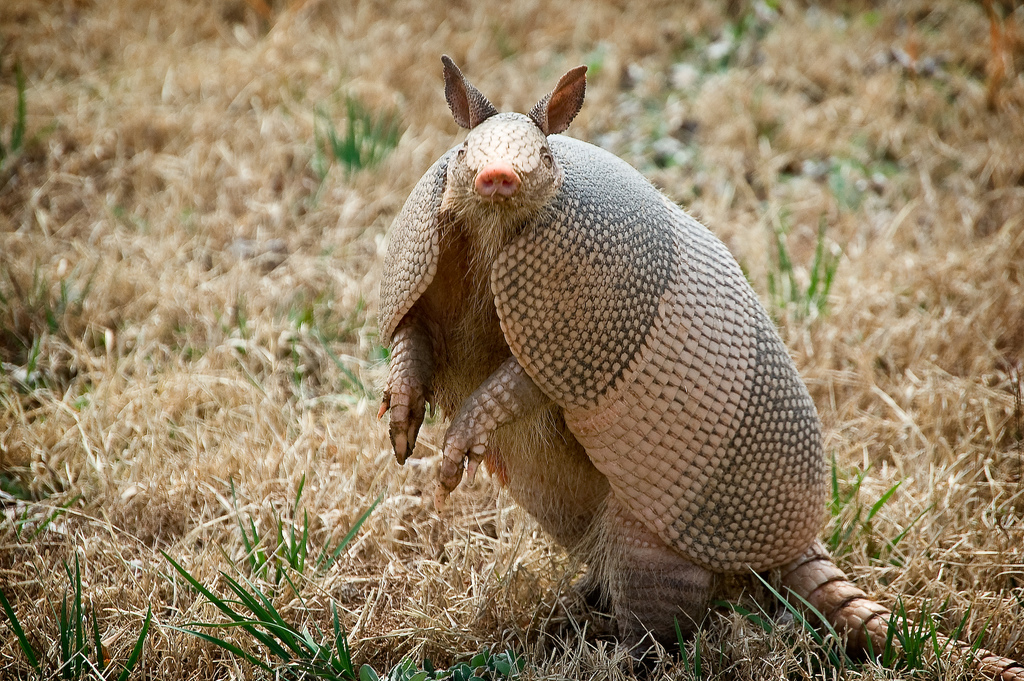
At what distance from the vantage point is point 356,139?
561 cm

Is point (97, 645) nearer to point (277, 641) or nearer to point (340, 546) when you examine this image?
A: point (277, 641)

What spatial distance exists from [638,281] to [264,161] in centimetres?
398

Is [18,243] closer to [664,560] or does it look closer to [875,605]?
[664,560]

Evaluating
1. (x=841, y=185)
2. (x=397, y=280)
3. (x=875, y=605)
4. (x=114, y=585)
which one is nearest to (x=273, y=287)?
(x=114, y=585)

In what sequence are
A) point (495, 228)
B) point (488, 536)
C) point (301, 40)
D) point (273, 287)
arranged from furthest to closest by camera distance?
point (301, 40) < point (273, 287) < point (488, 536) < point (495, 228)

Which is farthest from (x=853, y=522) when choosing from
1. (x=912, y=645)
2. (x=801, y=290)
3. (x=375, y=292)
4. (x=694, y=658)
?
(x=375, y=292)

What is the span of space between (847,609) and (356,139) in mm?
4095

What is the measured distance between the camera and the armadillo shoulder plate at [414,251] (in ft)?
8.30

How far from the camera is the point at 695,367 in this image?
2645 mm

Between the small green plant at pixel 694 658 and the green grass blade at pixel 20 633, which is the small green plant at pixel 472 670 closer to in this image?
the small green plant at pixel 694 658

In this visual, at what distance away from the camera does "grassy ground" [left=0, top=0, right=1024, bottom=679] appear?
3250mm

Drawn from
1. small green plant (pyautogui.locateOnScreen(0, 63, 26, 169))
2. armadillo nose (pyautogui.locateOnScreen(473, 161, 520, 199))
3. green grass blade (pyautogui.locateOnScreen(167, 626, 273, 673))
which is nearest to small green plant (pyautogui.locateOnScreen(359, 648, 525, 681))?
green grass blade (pyautogui.locateOnScreen(167, 626, 273, 673))

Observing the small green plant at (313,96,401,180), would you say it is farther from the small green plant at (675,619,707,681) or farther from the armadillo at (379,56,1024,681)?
the small green plant at (675,619,707,681)

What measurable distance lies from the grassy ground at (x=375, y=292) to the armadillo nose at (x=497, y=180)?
1603 mm
